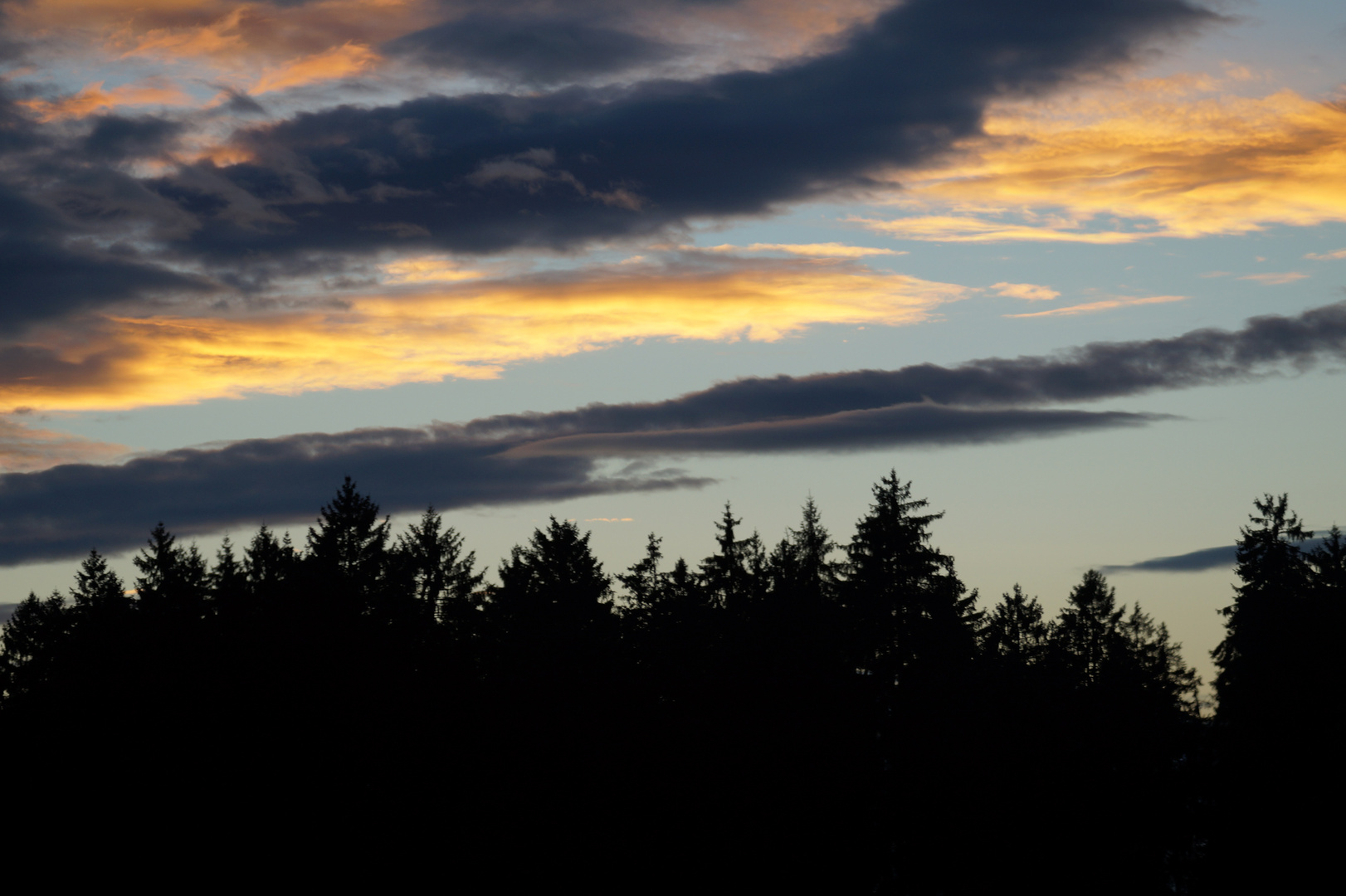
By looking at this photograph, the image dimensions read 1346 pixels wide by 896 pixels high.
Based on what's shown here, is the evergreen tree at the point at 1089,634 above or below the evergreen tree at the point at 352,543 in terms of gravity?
below

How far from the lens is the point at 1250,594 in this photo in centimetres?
6962

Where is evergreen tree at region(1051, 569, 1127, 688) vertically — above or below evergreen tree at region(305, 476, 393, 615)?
below

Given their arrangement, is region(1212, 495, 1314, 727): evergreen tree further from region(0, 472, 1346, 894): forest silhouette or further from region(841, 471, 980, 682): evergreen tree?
region(841, 471, 980, 682): evergreen tree

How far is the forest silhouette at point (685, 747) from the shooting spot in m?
44.1

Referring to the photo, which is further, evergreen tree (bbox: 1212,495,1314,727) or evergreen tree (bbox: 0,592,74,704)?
evergreen tree (bbox: 0,592,74,704)

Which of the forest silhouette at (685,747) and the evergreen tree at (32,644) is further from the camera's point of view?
the evergreen tree at (32,644)

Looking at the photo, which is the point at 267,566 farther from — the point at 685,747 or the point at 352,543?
the point at 685,747

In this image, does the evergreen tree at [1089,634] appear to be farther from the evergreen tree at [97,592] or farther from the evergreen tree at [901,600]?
the evergreen tree at [97,592]

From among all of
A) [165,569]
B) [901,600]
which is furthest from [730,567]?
[165,569]

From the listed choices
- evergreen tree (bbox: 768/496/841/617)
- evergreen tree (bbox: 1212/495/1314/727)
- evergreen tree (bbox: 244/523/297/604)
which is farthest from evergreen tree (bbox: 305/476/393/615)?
evergreen tree (bbox: 1212/495/1314/727)

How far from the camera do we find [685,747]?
48281mm

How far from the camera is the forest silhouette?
44.1 metres

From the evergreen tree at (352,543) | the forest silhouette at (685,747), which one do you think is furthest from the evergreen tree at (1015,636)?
the evergreen tree at (352,543)

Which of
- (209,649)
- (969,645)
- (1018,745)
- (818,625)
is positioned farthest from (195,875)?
(969,645)
